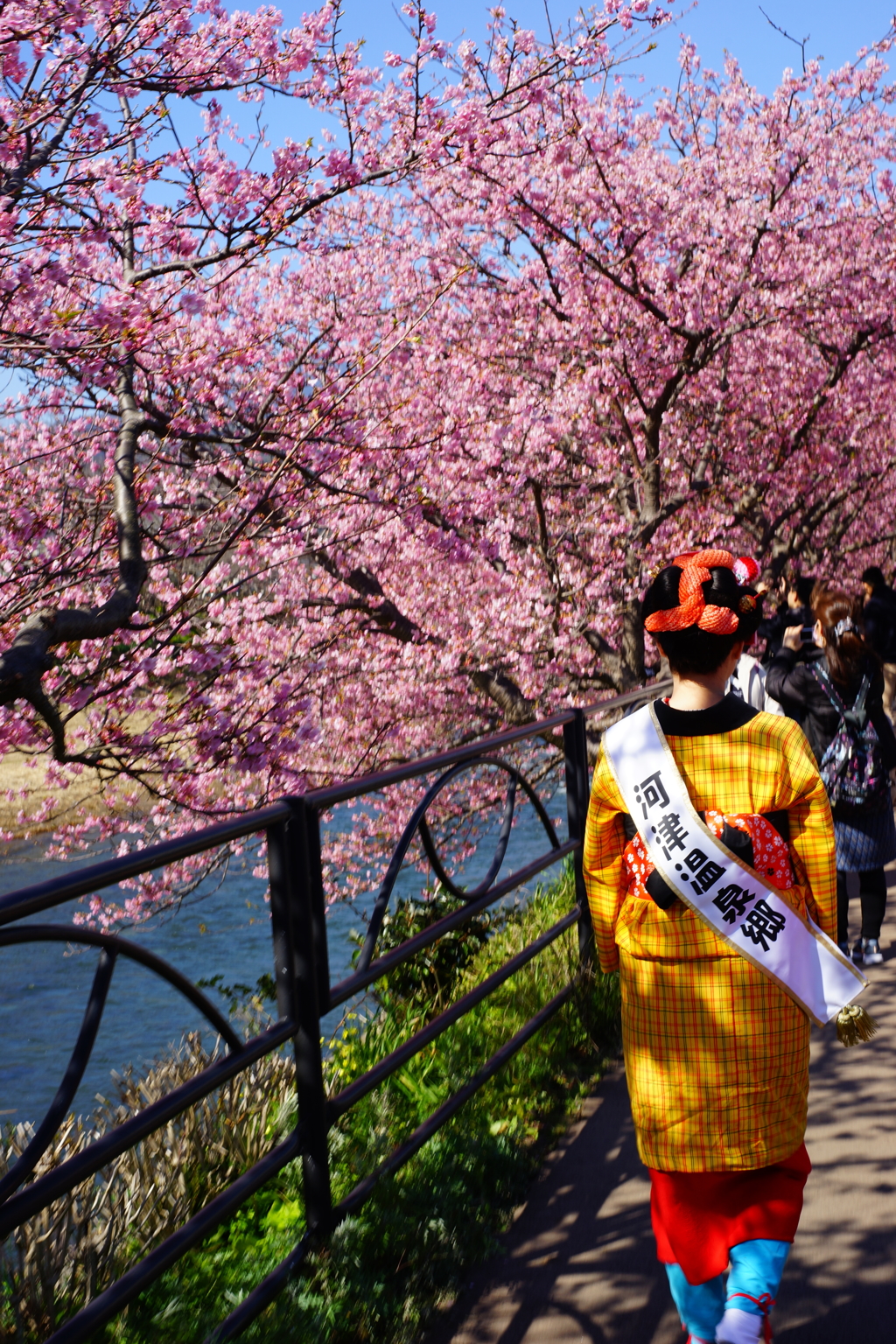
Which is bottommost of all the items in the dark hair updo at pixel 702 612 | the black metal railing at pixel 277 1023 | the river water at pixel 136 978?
the river water at pixel 136 978

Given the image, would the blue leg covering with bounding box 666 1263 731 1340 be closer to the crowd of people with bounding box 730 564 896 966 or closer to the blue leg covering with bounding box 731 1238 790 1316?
the blue leg covering with bounding box 731 1238 790 1316

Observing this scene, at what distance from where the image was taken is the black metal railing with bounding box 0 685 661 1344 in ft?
6.19

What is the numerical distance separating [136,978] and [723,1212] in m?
11.2

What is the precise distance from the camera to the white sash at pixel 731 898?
2271 millimetres

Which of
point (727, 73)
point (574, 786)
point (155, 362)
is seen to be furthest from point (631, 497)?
point (574, 786)

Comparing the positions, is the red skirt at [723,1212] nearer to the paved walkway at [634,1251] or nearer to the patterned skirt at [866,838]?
the paved walkway at [634,1251]

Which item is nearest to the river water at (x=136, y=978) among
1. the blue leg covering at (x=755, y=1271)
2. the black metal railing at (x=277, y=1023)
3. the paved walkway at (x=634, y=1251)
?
the paved walkway at (x=634, y=1251)

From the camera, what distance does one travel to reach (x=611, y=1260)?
9.65ft

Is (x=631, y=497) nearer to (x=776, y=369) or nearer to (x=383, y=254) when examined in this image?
(x=776, y=369)

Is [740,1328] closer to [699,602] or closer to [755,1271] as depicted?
[755,1271]

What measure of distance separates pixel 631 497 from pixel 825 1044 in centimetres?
798

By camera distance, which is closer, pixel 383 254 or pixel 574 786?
pixel 574 786

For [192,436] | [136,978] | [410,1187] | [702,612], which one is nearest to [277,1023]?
[410,1187]

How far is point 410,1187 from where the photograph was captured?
3105 millimetres
